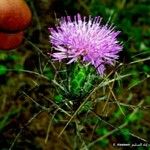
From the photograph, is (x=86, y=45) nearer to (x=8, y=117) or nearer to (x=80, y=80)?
(x=80, y=80)

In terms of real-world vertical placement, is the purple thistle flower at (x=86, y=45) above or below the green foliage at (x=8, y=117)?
above


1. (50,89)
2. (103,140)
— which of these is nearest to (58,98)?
(50,89)

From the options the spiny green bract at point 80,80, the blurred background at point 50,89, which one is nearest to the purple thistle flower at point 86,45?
the spiny green bract at point 80,80

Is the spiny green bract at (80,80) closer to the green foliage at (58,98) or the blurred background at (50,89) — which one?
the green foliage at (58,98)

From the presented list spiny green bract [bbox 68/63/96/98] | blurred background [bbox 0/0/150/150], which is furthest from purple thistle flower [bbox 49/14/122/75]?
blurred background [bbox 0/0/150/150]

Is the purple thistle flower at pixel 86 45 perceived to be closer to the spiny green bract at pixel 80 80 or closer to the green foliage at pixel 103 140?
the spiny green bract at pixel 80 80

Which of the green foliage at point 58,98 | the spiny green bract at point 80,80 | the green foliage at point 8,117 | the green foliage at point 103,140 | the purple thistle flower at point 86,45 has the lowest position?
the green foliage at point 103,140

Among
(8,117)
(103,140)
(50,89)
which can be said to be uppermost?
(50,89)

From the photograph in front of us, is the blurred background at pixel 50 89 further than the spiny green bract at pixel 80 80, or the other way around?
the blurred background at pixel 50 89

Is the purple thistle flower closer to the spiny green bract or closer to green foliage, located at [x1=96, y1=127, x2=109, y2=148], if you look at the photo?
the spiny green bract
